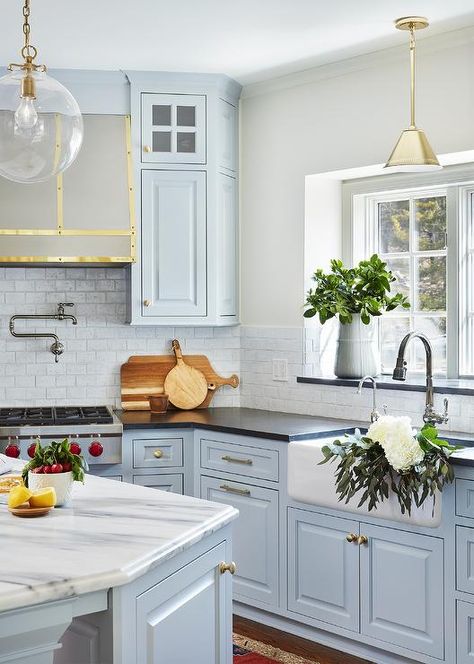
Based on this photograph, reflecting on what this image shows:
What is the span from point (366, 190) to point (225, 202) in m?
0.82

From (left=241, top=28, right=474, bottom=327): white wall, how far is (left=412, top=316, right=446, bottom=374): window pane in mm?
666

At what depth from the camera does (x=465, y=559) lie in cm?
312

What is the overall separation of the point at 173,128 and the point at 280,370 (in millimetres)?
1501

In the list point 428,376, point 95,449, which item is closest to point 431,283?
point 428,376

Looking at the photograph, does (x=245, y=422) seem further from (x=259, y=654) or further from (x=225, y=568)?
(x=225, y=568)

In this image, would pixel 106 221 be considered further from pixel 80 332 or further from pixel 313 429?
pixel 313 429

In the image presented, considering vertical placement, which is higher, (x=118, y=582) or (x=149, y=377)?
(x=149, y=377)

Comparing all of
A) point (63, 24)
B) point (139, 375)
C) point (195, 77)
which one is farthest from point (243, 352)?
point (63, 24)

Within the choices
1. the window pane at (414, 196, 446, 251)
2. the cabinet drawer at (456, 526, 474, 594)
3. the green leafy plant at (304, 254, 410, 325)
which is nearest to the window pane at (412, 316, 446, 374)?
the green leafy plant at (304, 254, 410, 325)

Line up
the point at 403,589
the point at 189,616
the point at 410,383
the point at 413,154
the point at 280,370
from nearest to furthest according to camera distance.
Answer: the point at 189,616, the point at 403,589, the point at 413,154, the point at 410,383, the point at 280,370

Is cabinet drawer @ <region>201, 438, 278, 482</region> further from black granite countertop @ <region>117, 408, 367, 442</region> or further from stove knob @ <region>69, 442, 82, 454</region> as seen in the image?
stove knob @ <region>69, 442, 82, 454</region>

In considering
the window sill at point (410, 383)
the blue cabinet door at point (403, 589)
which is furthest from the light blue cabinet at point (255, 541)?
the window sill at point (410, 383)

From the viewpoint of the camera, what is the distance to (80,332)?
4.83 m

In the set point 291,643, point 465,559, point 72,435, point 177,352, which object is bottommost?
point 291,643
